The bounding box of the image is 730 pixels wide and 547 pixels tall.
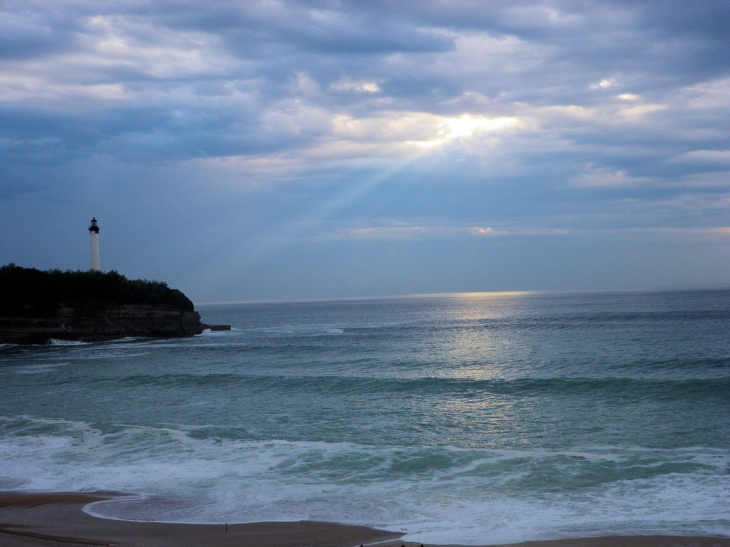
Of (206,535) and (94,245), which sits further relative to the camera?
(94,245)

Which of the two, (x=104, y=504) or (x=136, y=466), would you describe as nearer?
(x=104, y=504)

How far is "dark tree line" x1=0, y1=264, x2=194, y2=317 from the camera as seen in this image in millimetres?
53656

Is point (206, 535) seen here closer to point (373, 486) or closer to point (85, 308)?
point (373, 486)

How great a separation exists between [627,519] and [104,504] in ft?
28.5

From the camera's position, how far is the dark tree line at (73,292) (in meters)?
53.7

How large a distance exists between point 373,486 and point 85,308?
173 ft

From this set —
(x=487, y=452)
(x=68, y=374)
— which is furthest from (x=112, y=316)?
(x=487, y=452)

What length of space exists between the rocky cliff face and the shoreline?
162ft

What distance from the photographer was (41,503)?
10398mm

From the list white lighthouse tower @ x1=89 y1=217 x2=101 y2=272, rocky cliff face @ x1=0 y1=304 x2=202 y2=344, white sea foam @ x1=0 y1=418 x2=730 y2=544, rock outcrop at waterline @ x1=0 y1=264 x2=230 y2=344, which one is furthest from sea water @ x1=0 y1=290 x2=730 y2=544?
white lighthouse tower @ x1=89 y1=217 x2=101 y2=272

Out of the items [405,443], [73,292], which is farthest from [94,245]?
[405,443]

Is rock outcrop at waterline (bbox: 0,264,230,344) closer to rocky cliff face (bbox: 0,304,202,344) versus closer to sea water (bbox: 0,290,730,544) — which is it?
rocky cliff face (bbox: 0,304,202,344)

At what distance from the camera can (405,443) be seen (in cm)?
1426

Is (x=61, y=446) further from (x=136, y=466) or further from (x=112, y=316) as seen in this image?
(x=112, y=316)
